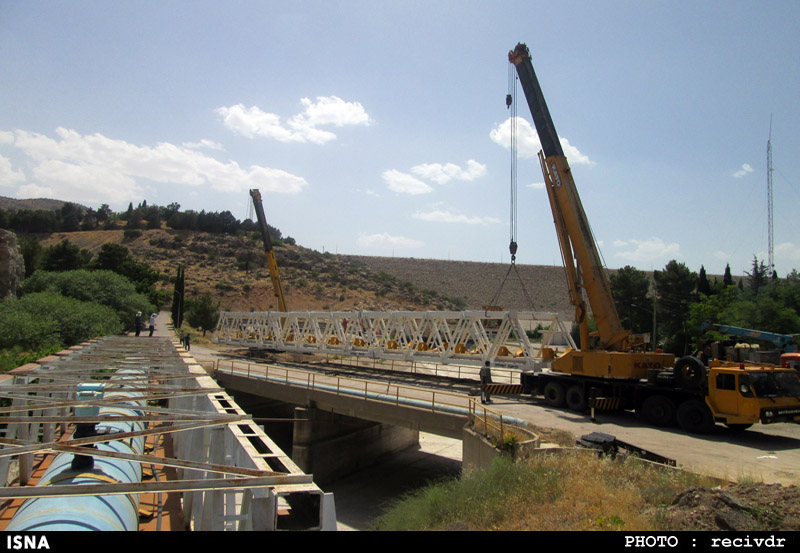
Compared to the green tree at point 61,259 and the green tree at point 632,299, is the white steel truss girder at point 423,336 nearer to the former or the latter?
the green tree at point 632,299

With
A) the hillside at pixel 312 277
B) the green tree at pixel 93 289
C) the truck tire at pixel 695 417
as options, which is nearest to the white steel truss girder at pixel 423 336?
the truck tire at pixel 695 417

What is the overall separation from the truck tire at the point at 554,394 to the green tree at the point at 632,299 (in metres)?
36.7

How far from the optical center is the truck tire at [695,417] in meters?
13.5

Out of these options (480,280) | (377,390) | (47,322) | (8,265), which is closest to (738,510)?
(377,390)

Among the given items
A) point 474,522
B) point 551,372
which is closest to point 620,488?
point 474,522

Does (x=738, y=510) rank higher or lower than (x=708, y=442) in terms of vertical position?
higher

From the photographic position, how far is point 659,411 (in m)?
14.7

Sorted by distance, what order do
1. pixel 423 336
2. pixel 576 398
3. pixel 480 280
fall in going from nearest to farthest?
pixel 576 398 → pixel 423 336 → pixel 480 280

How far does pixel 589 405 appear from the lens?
16.1m

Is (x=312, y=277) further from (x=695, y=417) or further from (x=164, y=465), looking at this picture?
(x=164, y=465)

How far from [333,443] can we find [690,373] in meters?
14.2
